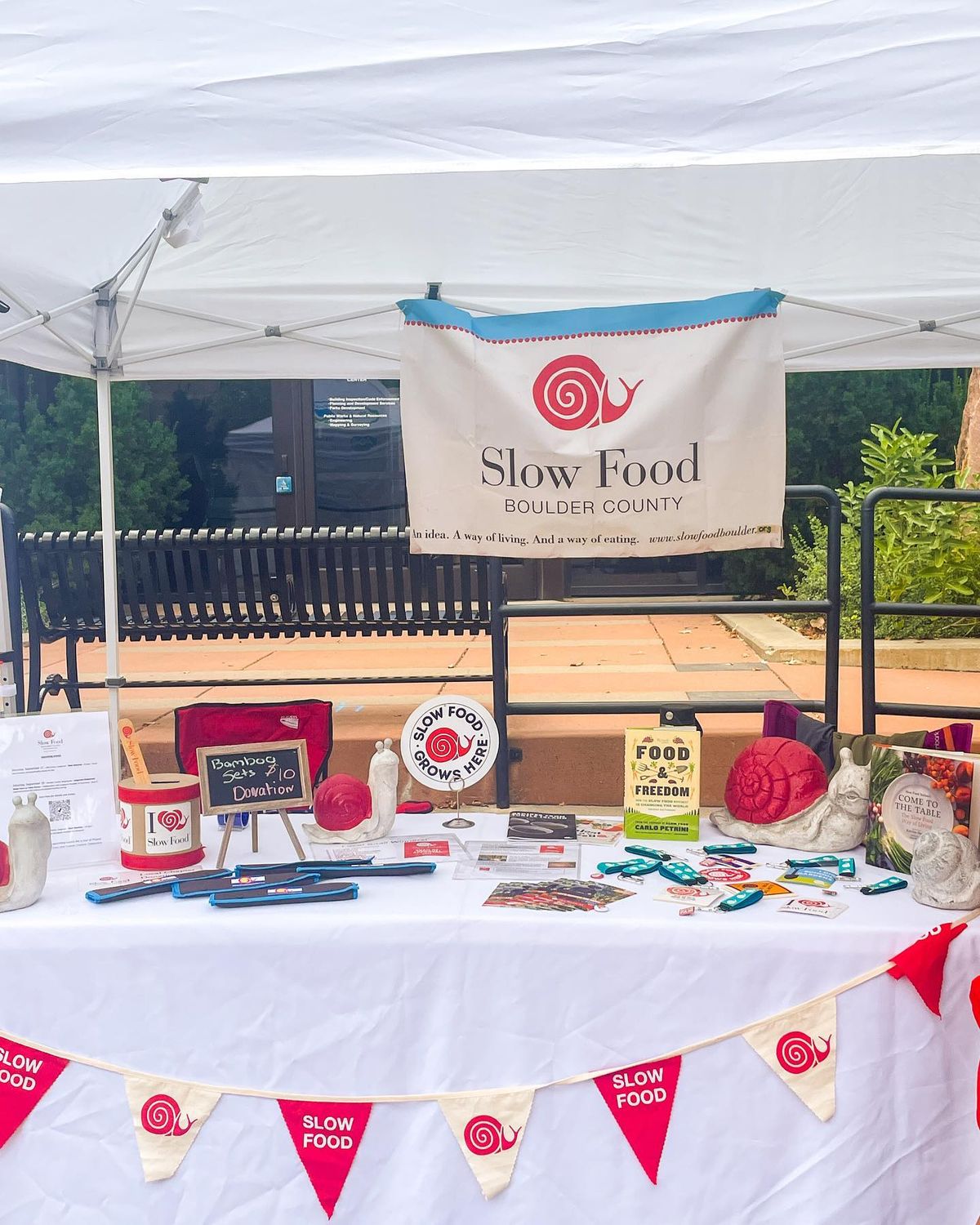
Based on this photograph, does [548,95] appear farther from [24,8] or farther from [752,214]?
[752,214]

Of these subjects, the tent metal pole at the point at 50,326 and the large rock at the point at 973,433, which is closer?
the tent metal pole at the point at 50,326

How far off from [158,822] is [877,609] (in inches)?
77.0

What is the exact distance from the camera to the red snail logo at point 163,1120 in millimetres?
1646

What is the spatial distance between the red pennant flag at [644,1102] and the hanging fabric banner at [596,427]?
1203mm

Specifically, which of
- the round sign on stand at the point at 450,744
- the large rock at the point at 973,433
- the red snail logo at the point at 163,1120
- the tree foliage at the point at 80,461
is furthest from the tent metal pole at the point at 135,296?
the large rock at the point at 973,433

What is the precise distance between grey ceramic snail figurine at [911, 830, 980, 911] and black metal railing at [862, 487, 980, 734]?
1.19 m

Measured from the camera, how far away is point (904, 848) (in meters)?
1.91

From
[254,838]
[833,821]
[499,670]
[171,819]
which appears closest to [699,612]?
[499,670]

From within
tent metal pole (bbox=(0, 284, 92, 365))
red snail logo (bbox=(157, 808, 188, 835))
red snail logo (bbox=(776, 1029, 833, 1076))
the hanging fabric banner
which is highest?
tent metal pole (bbox=(0, 284, 92, 365))

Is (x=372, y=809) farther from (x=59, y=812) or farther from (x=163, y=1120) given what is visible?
(x=163, y=1120)

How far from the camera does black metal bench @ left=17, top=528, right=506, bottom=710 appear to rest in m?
3.96

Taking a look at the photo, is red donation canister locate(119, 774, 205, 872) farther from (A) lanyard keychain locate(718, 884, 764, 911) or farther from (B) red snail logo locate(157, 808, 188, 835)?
(A) lanyard keychain locate(718, 884, 764, 911)

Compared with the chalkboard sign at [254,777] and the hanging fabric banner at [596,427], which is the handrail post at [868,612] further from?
the chalkboard sign at [254,777]

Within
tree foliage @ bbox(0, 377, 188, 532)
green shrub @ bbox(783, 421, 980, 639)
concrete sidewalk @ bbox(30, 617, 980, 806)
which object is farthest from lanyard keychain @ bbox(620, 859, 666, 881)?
tree foliage @ bbox(0, 377, 188, 532)
